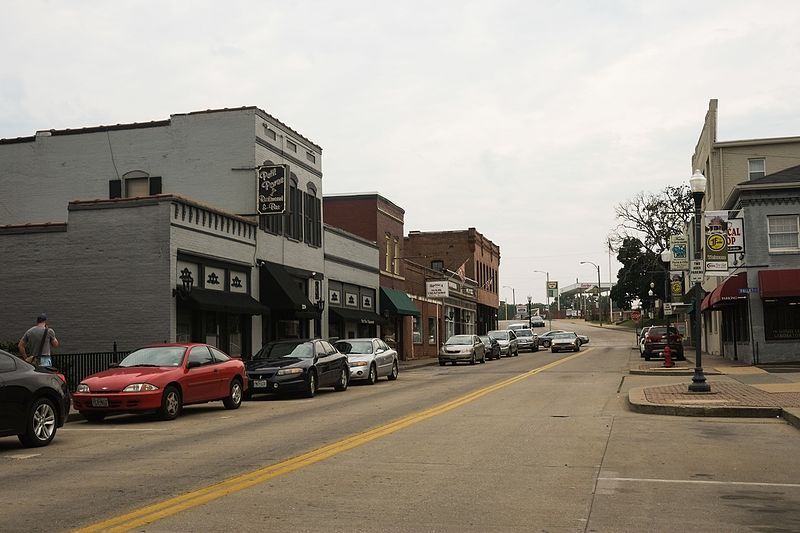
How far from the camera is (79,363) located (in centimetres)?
2236

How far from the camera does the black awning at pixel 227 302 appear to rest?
25.4 meters

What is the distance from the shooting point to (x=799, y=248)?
3234cm

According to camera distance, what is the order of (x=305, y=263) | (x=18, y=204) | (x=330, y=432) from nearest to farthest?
(x=330, y=432) → (x=18, y=204) → (x=305, y=263)

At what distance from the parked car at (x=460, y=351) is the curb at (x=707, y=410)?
84.9 ft

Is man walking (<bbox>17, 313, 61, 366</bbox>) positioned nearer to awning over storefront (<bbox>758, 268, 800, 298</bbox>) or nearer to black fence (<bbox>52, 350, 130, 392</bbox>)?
black fence (<bbox>52, 350, 130, 392</bbox>)

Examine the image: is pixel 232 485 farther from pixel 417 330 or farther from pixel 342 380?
pixel 417 330

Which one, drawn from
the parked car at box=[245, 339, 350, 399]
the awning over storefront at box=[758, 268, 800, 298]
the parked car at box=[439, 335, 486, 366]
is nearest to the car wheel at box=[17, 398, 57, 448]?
the parked car at box=[245, 339, 350, 399]

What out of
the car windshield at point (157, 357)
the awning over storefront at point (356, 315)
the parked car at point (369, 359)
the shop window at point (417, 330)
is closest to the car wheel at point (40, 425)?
the car windshield at point (157, 357)

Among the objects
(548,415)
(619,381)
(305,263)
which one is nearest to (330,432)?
(548,415)

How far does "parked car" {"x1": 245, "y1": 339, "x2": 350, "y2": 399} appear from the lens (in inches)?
846

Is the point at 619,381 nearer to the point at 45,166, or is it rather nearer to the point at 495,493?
the point at 495,493

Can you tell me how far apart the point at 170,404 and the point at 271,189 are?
50.6 feet

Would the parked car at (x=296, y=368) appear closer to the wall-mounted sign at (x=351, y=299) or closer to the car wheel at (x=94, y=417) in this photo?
the car wheel at (x=94, y=417)

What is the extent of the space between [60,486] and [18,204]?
25.4m
